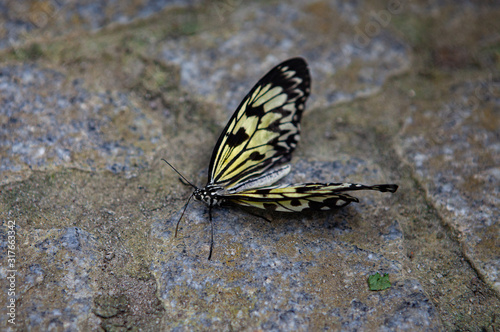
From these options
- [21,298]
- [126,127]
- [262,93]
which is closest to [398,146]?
[262,93]

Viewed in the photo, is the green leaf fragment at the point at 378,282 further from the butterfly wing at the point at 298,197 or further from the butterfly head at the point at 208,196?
the butterfly head at the point at 208,196

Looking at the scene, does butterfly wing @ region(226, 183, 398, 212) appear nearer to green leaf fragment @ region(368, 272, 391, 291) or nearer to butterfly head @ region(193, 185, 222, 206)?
butterfly head @ region(193, 185, 222, 206)

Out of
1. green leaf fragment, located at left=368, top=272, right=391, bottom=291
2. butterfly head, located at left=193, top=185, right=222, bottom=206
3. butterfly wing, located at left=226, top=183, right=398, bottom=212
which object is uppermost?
butterfly wing, located at left=226, top=183, right=398, bottom=212

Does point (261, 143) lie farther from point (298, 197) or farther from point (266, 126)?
point (298, 197)

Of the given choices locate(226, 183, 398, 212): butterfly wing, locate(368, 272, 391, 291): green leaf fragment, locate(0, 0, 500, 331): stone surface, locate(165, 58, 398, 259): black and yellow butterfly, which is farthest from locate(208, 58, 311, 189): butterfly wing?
locate(368, 272, 391, 291): green leaf fragment

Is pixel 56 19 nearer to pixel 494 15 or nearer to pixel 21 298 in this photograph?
pixel 21 298

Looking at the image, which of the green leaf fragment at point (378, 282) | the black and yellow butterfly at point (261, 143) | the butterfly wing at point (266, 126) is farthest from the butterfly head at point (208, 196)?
the green leaf fragment at point (378, 282)
